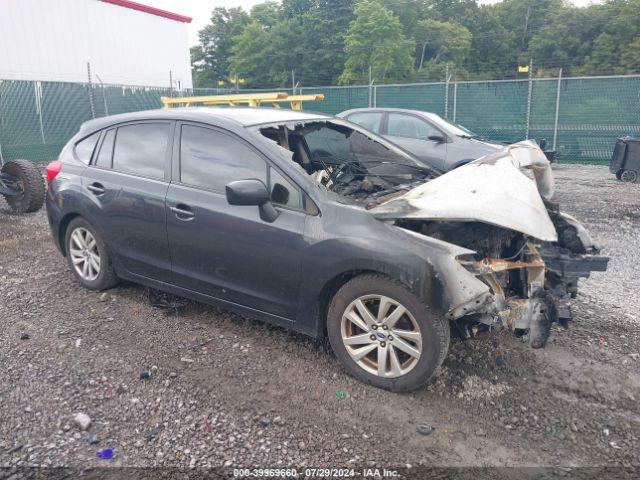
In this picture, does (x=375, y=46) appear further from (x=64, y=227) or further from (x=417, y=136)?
(x=64, y=227)

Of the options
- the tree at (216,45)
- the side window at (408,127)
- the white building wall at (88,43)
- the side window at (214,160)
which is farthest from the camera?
the tree at (216,45)

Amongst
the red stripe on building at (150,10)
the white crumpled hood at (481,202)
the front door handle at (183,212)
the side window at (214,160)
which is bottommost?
the front door handle at (183,212)

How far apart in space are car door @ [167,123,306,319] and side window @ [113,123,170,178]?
186mm

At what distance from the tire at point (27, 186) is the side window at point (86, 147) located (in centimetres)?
397

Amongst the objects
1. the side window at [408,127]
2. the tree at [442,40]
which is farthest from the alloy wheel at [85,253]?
the tree at [442,40]

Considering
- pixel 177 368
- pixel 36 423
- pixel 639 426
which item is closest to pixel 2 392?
pixel 36 423

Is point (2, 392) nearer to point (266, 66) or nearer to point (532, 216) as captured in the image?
point (532, 216)

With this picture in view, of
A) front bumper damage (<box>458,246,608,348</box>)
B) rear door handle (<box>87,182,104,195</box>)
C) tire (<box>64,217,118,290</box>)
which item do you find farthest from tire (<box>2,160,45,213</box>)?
front bumper damage (<box>458,246,608,348</box>)

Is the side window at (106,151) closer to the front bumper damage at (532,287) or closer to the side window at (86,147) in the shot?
the side window at (86,147)

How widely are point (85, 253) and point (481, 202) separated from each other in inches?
137

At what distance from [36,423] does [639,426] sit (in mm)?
3347

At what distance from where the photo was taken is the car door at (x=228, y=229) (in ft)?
11.7

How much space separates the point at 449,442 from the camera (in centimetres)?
288

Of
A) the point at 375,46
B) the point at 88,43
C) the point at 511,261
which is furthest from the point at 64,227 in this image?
the point at 375,46
